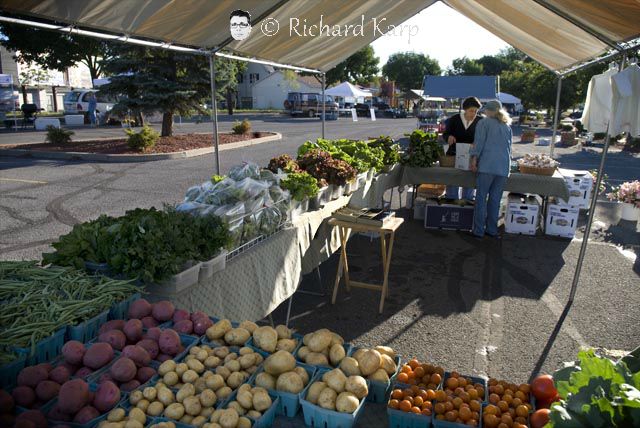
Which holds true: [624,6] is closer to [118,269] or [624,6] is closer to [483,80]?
[118,269]

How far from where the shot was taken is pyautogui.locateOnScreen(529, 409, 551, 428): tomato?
2.15 m

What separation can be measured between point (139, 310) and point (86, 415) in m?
0.88

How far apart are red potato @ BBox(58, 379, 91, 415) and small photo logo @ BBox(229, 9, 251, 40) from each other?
4.30 meters

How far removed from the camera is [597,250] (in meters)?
7.52

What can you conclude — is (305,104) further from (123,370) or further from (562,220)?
(123,370)

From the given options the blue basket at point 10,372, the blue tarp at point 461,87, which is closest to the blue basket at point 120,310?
the blue basket at point 10,372

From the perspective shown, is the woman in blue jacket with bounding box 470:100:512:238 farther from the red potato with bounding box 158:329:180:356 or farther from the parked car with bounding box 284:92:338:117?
the parked car with bounding box 284:92:338:117

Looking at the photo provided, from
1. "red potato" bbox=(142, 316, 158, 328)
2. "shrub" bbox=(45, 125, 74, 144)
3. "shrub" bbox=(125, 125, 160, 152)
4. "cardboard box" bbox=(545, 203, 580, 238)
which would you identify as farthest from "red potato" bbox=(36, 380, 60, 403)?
"shrub" bbox=(45, 125, 74, 144)

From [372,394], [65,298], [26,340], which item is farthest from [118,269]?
[372,394]

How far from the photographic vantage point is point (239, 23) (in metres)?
5.34

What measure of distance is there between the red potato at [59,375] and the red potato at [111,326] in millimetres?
386

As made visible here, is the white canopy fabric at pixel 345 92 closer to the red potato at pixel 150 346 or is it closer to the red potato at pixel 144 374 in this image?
the red potato at pixel 150 346

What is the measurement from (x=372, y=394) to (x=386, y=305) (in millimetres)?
3124

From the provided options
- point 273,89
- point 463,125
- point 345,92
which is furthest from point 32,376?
point 273,89
